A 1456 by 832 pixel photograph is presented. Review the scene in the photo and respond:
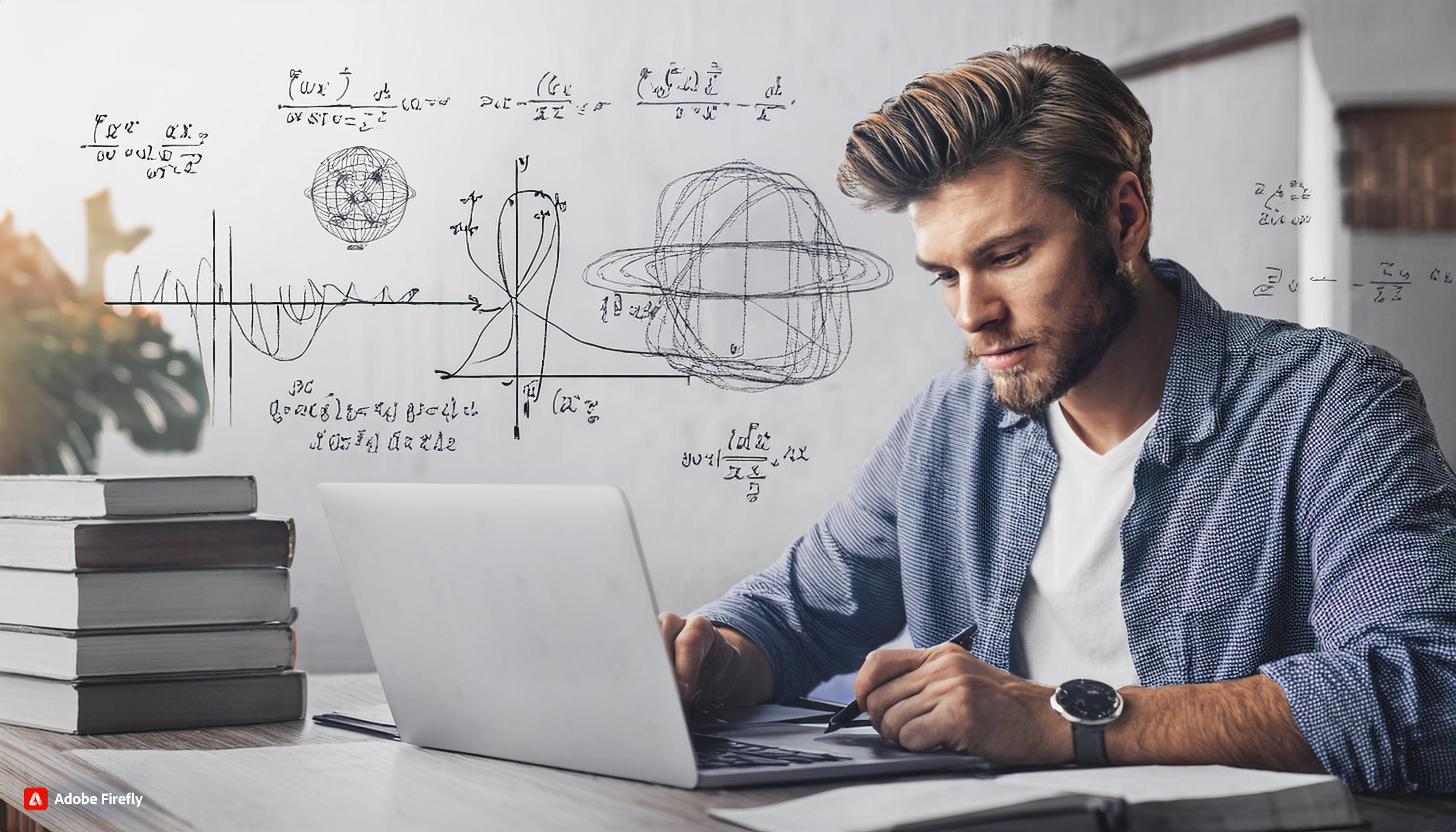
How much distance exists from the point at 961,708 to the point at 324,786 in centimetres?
38

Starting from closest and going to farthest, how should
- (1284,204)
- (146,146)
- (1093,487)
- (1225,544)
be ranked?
(1225,544)
(1093,487)
(146,146)
(1284,204)

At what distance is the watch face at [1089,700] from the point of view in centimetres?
79

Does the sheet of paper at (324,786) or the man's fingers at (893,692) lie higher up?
the man's fingers at (893,692)

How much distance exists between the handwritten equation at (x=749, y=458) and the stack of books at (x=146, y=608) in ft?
3.95

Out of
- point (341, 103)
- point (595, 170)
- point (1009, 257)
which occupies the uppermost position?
point (341, 103)

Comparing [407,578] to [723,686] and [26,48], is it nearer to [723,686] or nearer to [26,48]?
[723,686]

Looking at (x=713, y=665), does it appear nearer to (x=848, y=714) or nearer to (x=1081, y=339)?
(x=848, y=714)

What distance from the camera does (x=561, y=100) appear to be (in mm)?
2174

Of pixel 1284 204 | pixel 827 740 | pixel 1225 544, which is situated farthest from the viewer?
pixel 1284 204

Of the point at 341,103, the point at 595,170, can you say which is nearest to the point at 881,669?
the point at 595,170

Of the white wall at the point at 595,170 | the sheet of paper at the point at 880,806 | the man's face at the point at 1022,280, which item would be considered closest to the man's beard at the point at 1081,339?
the man's face at the point at 1022,280

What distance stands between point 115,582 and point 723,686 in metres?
0.49

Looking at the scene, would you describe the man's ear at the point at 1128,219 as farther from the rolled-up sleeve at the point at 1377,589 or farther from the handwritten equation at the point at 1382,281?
the handwritten equation at the point at 1382,281

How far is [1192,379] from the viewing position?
1144 mm
